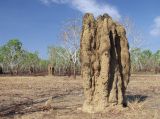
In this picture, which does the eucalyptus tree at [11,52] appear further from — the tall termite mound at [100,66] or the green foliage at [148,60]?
the tall termite mound at [100,66]

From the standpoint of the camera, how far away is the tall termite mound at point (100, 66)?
1337 centimetres

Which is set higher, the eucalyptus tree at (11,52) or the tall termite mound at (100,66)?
the eucalyptus tree at (11,52)

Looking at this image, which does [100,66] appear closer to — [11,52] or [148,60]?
[11,52]

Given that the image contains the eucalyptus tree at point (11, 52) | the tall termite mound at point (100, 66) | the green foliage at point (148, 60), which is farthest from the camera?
the green foliage at point (148, 60)

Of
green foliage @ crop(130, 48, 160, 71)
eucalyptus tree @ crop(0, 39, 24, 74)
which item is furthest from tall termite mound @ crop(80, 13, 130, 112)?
green foliage @ crop(130, 48, 160, 71)

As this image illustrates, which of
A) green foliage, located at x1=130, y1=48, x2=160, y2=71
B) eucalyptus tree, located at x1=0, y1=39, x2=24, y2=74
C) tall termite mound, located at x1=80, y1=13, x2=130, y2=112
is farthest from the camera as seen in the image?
Result: green foliage, located at x1=130, y1=48, x2=160, y2=71

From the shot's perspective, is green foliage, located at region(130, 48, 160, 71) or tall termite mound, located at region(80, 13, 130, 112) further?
green foliage, located at region(130, 48, 160, 71)

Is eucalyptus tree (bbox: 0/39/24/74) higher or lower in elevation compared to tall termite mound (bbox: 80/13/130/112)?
higher

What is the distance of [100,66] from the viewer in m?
13.6

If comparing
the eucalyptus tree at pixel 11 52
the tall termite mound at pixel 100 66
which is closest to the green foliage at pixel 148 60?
the eucalyptus tree at pixel 11 52

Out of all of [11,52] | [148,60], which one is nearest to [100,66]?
[11,52]

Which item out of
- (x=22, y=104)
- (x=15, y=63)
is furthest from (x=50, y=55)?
(x=22, y=104)

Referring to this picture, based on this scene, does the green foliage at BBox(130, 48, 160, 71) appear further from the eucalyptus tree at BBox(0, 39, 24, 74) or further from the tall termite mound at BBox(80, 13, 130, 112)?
the tall termite mound at BBox(80, 13, 130, 112)

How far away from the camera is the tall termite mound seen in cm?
1337
